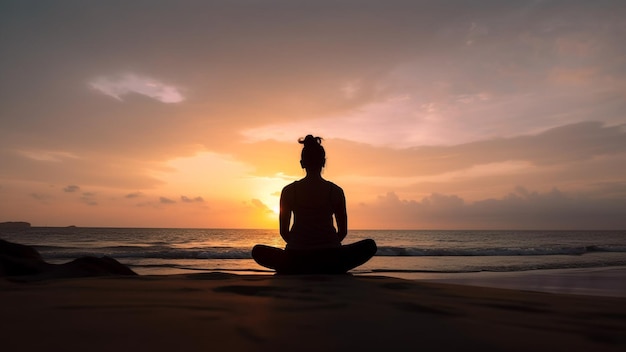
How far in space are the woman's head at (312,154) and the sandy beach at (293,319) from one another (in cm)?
229

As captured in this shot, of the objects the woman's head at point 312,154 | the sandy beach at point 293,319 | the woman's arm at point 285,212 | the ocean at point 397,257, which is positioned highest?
the woman's head at point 312,154

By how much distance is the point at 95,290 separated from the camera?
8.75 feet

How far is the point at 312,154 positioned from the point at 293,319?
3.30 metres

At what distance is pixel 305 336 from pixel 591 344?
1.17 meters

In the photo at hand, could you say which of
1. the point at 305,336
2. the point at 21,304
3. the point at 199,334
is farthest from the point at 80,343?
the point at 21,304

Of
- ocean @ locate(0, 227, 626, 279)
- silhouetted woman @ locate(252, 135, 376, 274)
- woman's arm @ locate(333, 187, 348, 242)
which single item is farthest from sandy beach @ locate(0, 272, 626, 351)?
ocean @ locate(0, 227, 626, 279)

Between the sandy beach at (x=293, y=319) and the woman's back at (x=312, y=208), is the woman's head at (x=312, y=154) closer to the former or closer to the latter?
the woman's back at (x=312, y=208)

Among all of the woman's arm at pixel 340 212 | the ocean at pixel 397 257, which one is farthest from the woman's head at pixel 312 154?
the ocean at pixel 397 257

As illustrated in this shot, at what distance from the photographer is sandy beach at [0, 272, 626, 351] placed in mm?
1546

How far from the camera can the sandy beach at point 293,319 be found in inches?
60.9

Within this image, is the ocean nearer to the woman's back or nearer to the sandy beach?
the woman's back

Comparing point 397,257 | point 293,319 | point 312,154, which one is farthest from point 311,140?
point 397,257

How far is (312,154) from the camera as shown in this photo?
16.8ft

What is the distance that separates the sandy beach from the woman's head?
2292 mm
